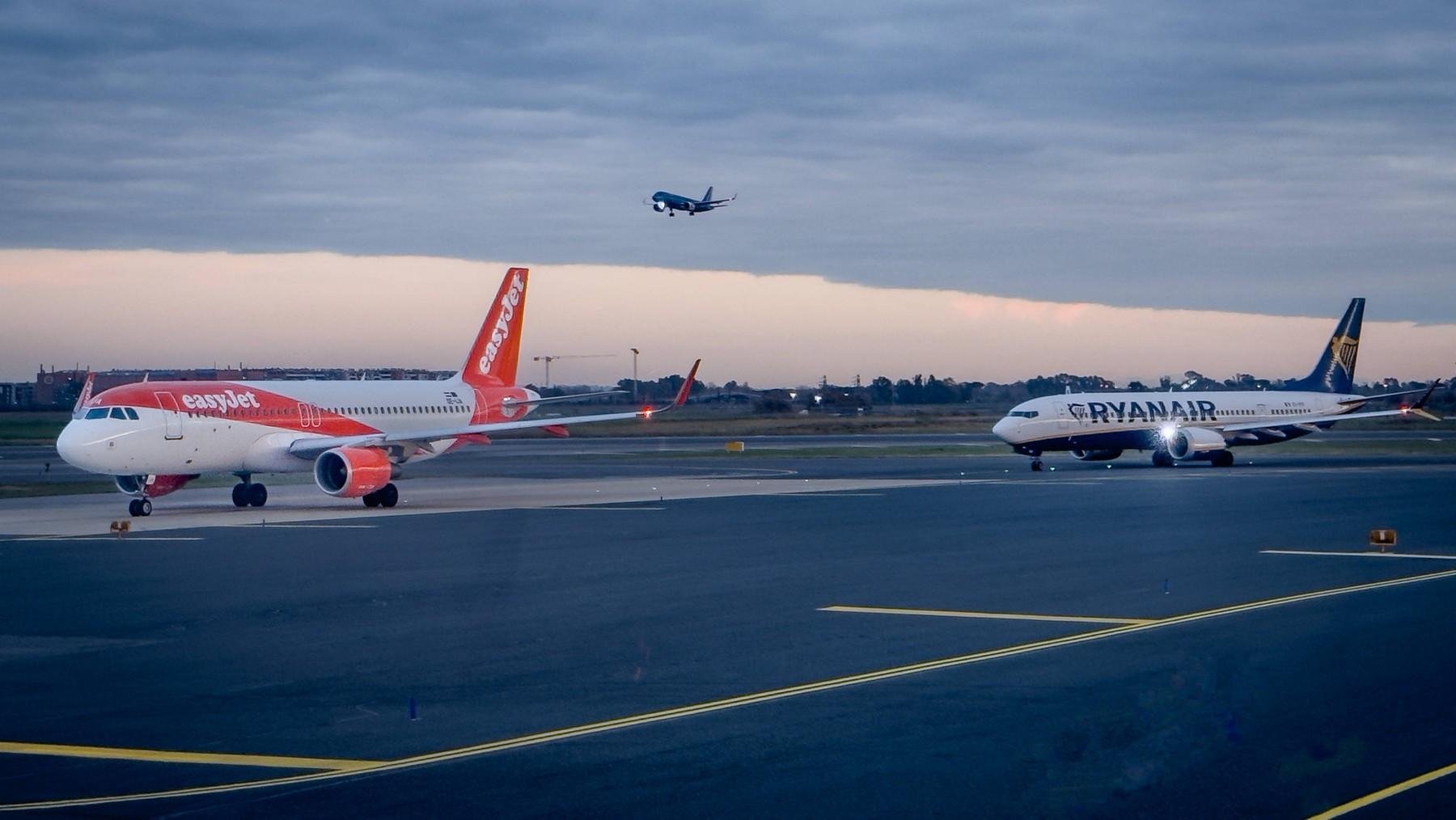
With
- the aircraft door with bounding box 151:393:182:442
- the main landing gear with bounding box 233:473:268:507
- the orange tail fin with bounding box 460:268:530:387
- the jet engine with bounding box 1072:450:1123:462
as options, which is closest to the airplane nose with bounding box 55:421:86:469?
the aircraft door with bounding box 151:393:182:442

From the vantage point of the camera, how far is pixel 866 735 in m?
10.4

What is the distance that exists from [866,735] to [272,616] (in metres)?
9.13

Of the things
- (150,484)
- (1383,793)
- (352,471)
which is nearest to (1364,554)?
(1383,793)

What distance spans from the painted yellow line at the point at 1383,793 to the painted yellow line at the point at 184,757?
607 cm

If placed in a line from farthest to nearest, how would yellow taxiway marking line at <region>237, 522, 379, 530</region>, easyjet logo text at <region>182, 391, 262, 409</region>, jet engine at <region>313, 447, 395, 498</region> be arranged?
easyjet logo text at <region>182, 391, 262, 409</region> < jet engine at <region>313, 447, 395, 498</region> < yellow taxiway marking line at <region>237, 522, 379, 530</region>

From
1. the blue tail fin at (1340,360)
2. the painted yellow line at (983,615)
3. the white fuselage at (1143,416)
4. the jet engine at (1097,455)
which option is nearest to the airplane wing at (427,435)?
the painted yellow line at (983,615)

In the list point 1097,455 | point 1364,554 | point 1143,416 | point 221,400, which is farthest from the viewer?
point 1097,455

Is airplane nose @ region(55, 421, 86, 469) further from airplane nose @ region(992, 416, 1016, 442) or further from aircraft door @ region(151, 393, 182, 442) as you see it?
airplane nose @ region(992, 416, 1016, 442)

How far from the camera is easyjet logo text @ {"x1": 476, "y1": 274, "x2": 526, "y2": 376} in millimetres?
44406

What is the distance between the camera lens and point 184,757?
9922 millimetres

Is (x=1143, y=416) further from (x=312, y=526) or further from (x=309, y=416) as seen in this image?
(x=312, y=526)

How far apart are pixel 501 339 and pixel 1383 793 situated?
38063 millimetres

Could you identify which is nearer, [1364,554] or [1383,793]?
[1383,793]

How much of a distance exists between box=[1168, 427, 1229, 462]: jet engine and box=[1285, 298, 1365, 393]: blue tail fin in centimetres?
1237
